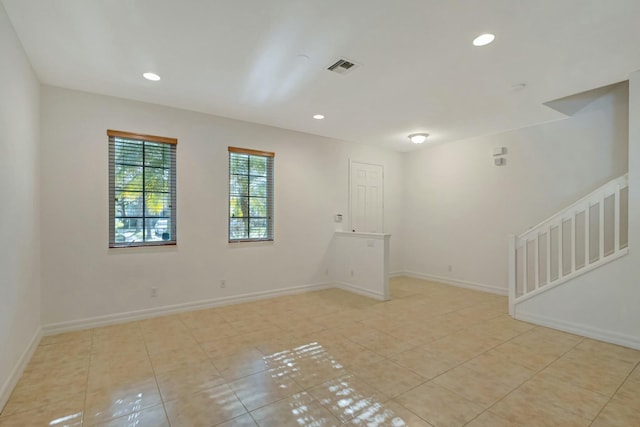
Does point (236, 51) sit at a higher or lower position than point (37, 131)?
higher

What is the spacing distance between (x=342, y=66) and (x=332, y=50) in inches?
11.9

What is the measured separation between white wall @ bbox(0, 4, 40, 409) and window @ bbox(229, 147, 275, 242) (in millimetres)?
2196

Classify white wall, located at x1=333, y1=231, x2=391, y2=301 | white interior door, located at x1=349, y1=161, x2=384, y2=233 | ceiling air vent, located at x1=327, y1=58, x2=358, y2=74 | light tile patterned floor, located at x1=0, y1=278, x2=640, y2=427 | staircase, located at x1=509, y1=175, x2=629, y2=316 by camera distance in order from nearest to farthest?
1. light tile patterned floor, located at x1=0, y1=278, x2=640, y2=427
2. ceiling air vent, located at x1=327, y1=58, x2=358, y2=74
3. staircase, located at x1=509, y1=175, x2=629, y2=316
4. white wall, located at x1=333, y1=231, x2=391, y2=301
5. white interior door, located at x1=349, y1=161, x2=384, y2=233

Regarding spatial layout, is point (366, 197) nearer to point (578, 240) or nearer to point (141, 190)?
point (578, 240)

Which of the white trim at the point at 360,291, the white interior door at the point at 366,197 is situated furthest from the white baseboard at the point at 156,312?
the white interior door at the point at 366,197

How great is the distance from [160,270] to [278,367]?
7.54 feet

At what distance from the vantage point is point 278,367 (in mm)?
2650

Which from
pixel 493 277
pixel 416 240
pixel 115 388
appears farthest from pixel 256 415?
pixel 416 240

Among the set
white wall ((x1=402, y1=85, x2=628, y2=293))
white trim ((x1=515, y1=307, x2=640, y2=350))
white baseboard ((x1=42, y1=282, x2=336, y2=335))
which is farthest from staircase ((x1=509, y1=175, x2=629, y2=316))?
white baseboard ((x1=42, y1=282, x2=336, y2=335))

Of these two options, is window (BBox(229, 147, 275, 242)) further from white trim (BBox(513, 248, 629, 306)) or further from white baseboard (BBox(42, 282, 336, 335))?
white trim (BBox(513, 248, 629, 306))

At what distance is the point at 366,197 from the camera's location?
6195 mm

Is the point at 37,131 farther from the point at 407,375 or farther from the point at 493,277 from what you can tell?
the point at 493,277

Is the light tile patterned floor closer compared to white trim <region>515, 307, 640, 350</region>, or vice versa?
the light tile patterned floor

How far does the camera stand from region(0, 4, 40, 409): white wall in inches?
85.9
